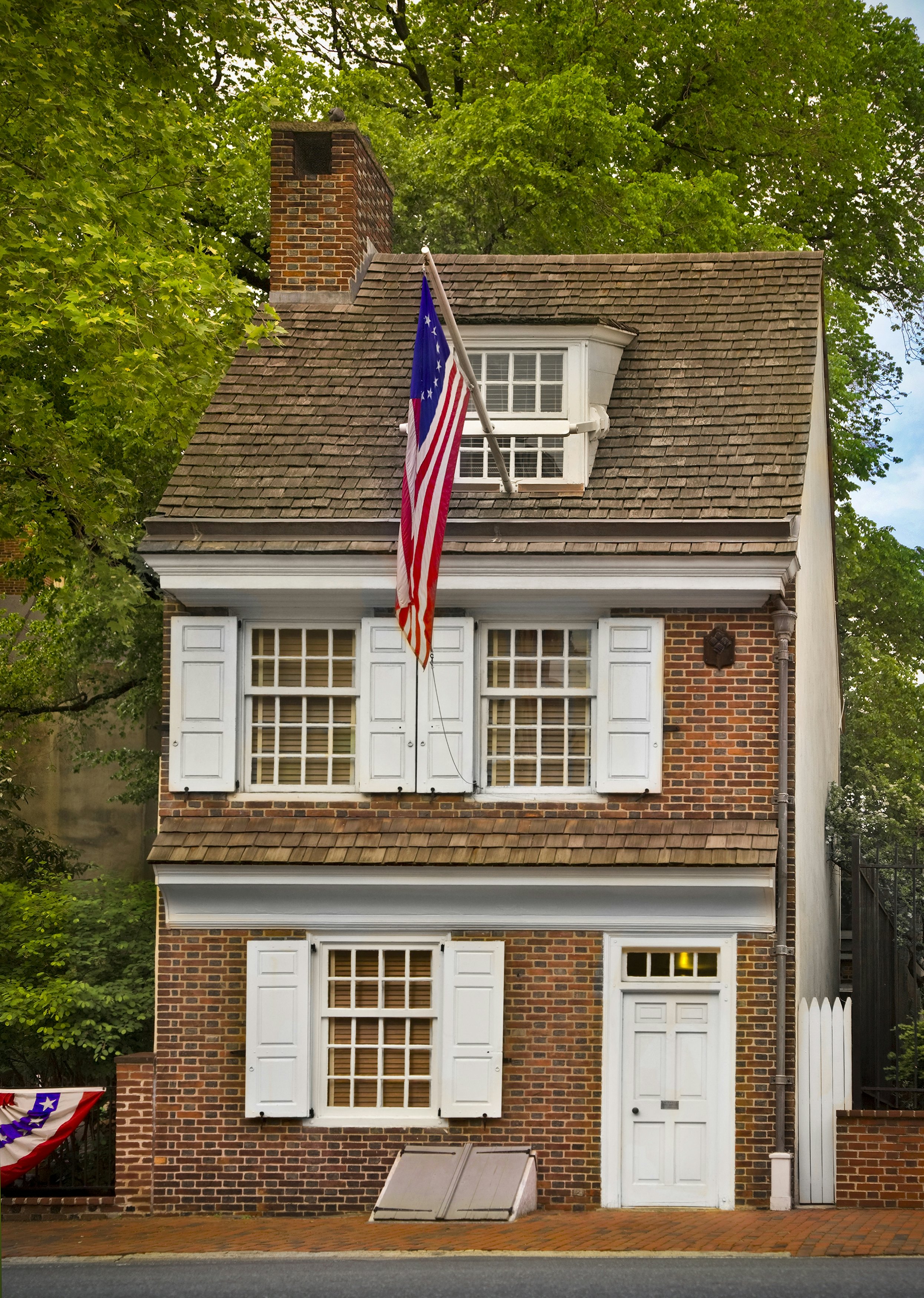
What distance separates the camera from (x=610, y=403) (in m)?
18.3

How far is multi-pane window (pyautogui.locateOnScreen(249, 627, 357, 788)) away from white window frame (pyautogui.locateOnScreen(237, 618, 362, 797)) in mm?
15

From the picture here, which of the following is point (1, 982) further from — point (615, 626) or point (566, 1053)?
point (615, 626)

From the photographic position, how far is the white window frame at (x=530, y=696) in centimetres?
1667

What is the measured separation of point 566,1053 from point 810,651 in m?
5.85

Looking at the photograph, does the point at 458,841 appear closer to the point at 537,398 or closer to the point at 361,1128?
the point at 361,1128

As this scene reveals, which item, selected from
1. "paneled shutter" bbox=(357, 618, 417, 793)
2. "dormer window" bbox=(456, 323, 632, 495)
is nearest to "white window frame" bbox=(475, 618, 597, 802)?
"paneled shutter" bbox=(357, 618, 417, 793)

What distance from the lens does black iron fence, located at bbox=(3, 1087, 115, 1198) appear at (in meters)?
17.2

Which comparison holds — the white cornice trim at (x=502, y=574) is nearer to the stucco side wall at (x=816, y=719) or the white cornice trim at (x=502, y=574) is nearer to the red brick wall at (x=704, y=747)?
the red brick wall at (x=704, y=747)

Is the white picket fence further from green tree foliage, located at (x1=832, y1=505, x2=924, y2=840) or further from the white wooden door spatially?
green tree foliage, located at (x1=832, y1=505, x2=924, y2=840)

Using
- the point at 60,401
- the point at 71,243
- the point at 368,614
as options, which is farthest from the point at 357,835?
the point at 60,401

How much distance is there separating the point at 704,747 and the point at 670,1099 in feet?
10.7

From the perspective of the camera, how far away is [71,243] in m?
15.2

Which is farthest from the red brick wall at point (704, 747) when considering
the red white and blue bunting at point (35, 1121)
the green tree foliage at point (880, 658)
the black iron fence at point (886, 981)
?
the green tree foliage at point (880, 658)

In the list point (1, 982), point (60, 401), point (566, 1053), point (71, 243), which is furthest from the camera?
point (60, 401)
